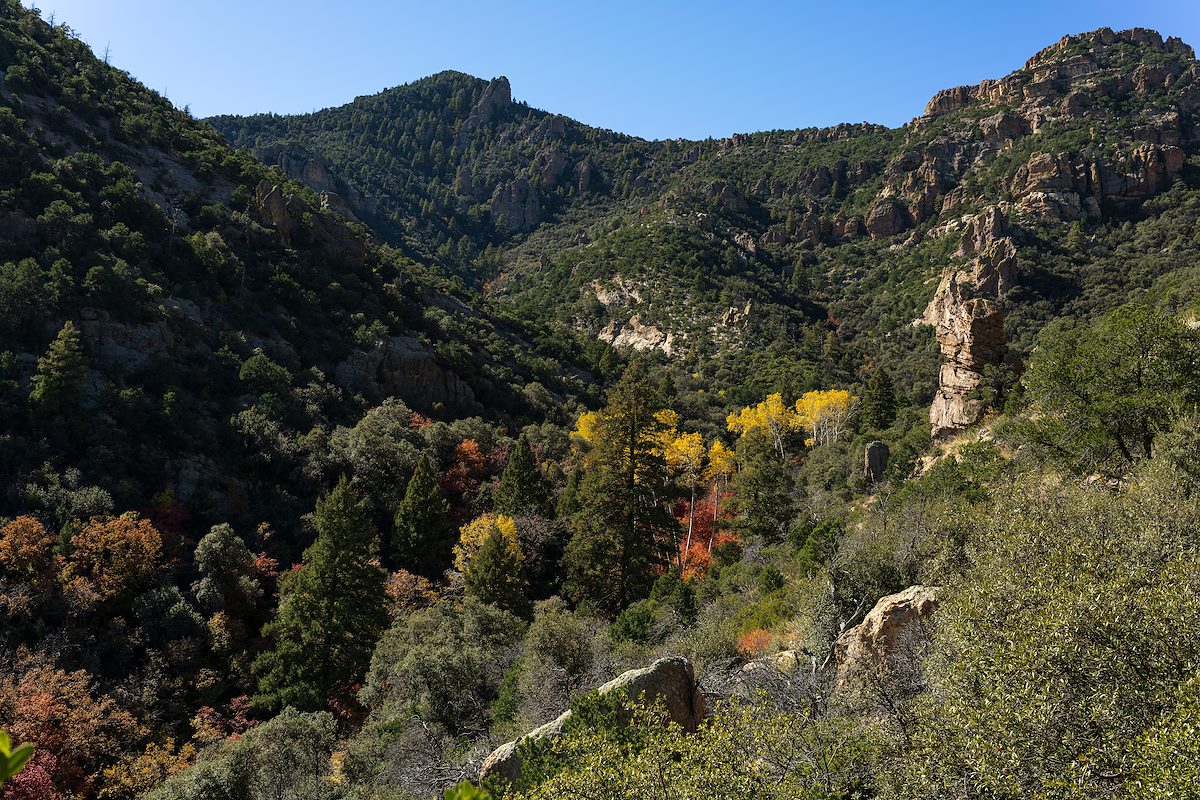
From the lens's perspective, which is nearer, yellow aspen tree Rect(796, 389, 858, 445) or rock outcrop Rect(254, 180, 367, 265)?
yellow aspen tree Rect(796, 389, 858, 445)

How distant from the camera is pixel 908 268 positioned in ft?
289

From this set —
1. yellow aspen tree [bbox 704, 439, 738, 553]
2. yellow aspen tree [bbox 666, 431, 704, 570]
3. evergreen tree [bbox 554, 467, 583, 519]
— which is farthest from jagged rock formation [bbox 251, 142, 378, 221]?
evergreen tree [bbox 554, 467, 583, 519]

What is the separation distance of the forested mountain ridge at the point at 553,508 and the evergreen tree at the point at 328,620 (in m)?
0.17

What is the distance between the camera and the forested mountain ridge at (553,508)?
9.42 metres

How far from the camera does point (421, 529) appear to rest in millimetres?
32875

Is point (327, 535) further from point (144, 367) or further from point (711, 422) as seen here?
point (711, 422)

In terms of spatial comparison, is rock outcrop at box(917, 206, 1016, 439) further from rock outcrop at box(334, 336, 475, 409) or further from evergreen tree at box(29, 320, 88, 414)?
evergreen tree at box(29, 320, 88, 414)

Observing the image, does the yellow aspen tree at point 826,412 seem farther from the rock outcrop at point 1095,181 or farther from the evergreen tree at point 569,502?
the rock outcrop at point 1095,181

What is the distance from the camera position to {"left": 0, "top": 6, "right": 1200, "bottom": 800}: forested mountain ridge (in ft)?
30.9

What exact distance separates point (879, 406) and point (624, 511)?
2847 centimetres

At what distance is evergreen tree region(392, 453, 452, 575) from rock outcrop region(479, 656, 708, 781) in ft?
69.9

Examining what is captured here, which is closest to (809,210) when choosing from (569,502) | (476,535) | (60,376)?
(569,502)

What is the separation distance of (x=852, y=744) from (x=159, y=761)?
64.3 ft

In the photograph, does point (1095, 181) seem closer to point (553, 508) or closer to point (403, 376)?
point (553, 508)
